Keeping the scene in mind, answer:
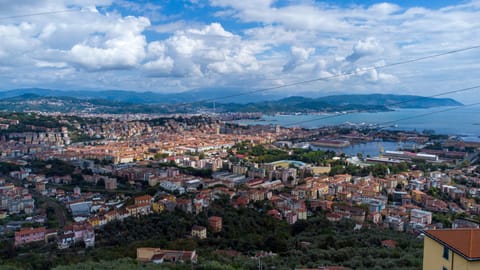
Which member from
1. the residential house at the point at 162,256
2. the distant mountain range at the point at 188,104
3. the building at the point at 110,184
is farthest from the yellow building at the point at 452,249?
the distant mountain range at the point at 188,104

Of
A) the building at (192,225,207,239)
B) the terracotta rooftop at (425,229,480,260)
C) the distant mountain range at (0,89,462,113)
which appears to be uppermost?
the distant mountain range at (0,89,462,113)

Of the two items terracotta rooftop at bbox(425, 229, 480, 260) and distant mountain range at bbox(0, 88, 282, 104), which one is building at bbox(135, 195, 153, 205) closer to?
terracotta rooftop at bbox(425, 229, 480, 260)

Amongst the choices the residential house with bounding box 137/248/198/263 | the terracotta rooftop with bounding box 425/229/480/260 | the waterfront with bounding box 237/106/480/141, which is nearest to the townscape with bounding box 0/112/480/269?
the residential house with bounding box 137/248/198/263

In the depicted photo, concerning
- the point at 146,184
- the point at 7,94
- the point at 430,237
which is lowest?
the point at 146,184

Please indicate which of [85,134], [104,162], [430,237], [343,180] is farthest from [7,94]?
[430,237]

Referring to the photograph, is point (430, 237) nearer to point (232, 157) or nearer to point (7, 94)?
point (232, 157)

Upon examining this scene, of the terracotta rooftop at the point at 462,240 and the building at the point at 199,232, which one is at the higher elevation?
the terracotta rooftop at the point at 462,240

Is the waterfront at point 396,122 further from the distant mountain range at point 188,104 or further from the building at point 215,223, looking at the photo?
the building at point 215,223
